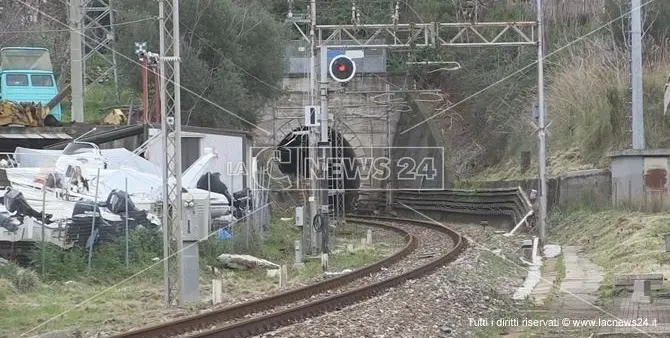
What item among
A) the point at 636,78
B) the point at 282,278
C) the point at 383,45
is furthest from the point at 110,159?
the point at 636,78

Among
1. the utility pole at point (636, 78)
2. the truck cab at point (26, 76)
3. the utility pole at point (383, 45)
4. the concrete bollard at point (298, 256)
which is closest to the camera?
the concrete bollard at point (298, 256)

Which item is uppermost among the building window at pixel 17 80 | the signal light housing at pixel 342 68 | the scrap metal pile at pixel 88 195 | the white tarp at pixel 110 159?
the building window at pixel 17 80

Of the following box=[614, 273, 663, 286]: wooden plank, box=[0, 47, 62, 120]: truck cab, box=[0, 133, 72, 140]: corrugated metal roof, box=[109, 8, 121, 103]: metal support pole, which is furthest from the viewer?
box=[0, 47, 62, 120]: truck cab

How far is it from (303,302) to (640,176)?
13914 millimetres

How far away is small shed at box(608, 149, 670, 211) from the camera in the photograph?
1042 inches

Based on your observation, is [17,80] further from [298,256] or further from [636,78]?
[636,78]

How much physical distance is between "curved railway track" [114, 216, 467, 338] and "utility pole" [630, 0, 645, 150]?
18.8 ft

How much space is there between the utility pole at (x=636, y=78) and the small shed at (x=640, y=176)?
0.59 m

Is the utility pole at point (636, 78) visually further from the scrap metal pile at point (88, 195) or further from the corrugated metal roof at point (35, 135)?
the corrugated metal roof at point (35, 135)

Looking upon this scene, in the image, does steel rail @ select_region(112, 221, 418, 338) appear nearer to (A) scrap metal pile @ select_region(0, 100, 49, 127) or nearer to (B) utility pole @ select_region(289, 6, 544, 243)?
(B) utility pole @ select_region(289, 6, 544, 243)

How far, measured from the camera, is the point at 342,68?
24.1 metres

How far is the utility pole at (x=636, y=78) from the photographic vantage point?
90.4ft

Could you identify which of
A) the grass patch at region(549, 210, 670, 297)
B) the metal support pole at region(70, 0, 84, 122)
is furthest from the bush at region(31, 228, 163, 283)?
the metal support pole at region(70, 0, 84, 122)

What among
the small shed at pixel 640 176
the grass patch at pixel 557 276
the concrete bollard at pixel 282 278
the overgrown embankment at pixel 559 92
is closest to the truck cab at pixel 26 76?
the overgrown embankment at pixel 559 92
